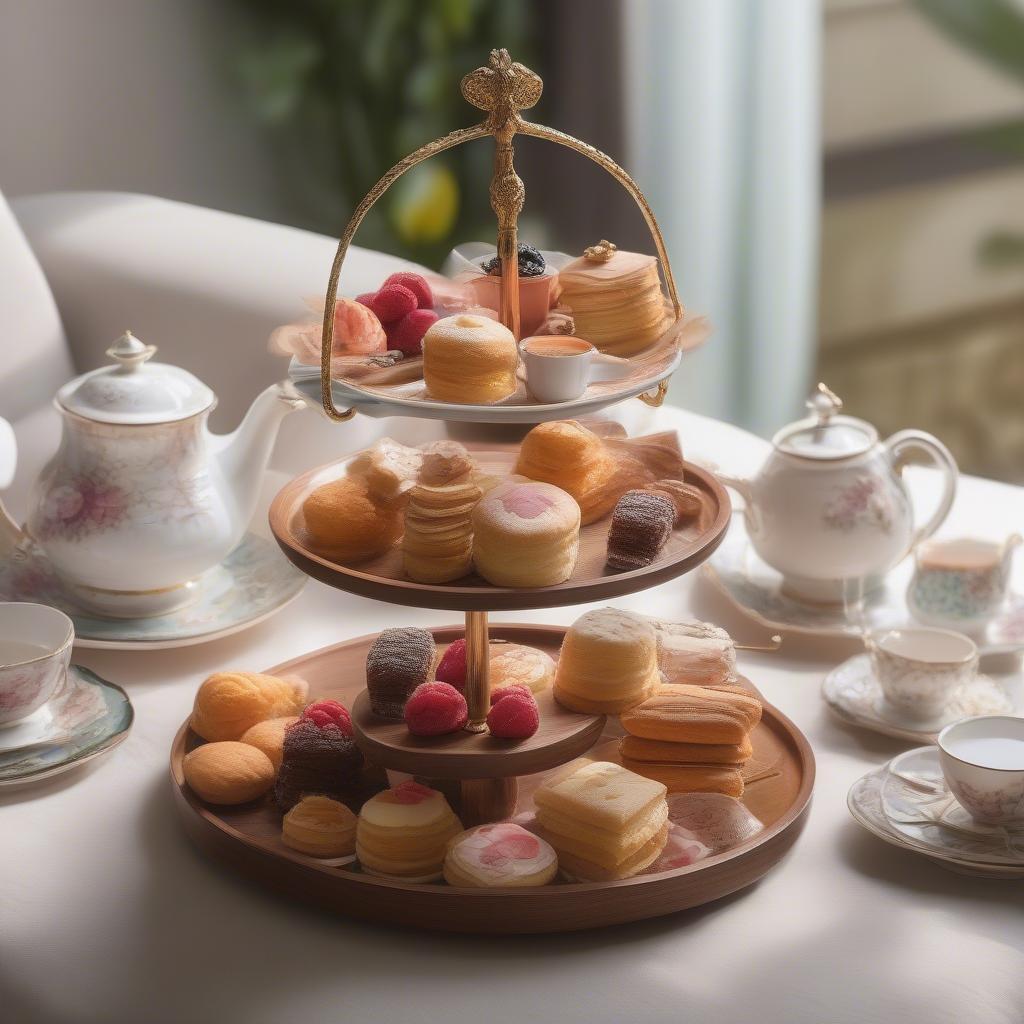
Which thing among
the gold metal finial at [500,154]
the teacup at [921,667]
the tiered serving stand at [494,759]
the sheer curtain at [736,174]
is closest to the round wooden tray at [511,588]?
the tiered serving stand at [494,759]

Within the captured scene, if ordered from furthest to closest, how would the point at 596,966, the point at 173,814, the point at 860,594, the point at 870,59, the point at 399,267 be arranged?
the point at 870,59 < the point at 399,267 < the point at 860,594 < the point at 173,814 < the point at 596,966

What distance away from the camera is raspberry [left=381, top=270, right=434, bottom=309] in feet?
3.32

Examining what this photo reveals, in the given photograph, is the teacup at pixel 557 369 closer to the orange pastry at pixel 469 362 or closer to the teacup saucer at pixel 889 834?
the orange pastry at pixel 469 362

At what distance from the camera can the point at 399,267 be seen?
1686 millimetres

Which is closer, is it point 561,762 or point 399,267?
point 561,762

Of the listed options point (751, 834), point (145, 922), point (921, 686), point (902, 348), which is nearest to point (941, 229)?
point (902, 348)

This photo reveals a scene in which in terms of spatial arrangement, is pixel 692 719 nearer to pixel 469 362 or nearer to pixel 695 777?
pixel 695 777

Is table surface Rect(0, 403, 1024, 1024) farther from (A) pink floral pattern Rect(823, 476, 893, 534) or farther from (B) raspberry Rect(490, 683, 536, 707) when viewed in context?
(A) pink floral pattern Rect(823, 476, 893, 534)

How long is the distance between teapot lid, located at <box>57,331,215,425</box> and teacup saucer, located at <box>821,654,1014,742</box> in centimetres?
59

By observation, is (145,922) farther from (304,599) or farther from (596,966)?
(304,599)

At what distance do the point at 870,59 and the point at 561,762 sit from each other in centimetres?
243

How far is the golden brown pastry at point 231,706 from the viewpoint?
44.4 inches

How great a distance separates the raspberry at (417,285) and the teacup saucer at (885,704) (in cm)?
46

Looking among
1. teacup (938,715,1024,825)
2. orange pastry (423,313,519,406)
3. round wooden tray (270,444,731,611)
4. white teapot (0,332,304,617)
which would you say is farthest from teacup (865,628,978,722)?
white teapot (0,332,304,617)
